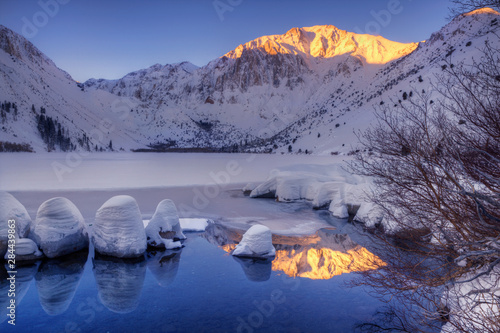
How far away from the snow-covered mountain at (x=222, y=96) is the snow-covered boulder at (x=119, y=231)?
50068 millimetres

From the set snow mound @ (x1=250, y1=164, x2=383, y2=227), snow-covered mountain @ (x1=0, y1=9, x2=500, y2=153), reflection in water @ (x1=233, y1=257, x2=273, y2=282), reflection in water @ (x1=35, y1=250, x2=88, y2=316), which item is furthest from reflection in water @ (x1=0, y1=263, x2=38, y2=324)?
snow-covered mountain @ (x1=0, y1=9, x2=500, y2=153)

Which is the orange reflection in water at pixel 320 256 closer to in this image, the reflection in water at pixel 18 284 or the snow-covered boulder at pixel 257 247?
the snow-covered boulder at pixel 257 247

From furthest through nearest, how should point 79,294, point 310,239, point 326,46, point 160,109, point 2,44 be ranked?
1. point 326,46
2. point 160,109
3. point 2,44
4. point 310,239
5. point 79,294

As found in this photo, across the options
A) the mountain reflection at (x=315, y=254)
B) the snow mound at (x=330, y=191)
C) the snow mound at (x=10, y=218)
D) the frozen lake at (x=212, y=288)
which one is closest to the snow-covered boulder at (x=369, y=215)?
→ the snow mound at (x=330, y=191)

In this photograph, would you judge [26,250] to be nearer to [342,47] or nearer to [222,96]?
[222,96]

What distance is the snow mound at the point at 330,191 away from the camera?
13242mm

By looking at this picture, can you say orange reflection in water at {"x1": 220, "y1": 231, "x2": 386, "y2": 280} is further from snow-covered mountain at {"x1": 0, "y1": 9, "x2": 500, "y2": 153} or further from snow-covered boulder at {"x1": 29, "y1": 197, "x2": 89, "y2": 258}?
snow-covered mountain at {"x1": 0, "y1": 9, "x2": 500, "y2": 153}

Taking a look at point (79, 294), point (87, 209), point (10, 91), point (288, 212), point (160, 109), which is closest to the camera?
point (79, 294)

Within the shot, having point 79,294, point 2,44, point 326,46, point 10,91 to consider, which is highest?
point 326,46

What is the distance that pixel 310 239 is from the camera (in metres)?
10.8

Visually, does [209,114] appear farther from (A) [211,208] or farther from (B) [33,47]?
(A) [211,208]

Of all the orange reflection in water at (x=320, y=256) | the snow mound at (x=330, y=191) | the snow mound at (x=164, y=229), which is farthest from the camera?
the snow mound at (x=330, y=191)

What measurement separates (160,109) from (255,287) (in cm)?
17478

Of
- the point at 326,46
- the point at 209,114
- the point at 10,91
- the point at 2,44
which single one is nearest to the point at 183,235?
the point at 10,91
